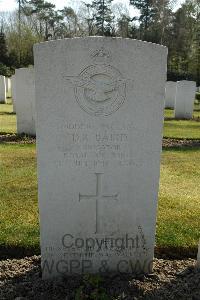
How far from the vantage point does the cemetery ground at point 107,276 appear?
350cm

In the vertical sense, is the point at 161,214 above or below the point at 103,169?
below

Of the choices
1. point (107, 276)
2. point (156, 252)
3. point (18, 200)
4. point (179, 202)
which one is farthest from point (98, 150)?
point (179, 202)

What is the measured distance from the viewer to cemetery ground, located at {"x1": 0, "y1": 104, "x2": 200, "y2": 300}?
3503mm

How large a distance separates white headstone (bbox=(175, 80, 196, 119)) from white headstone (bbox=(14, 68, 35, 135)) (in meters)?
7.58

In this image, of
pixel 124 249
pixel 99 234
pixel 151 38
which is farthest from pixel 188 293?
pixel 151 38

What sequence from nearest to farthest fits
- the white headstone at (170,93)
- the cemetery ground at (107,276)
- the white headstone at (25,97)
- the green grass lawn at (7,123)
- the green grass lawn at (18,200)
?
the cemetery ground at (107,276) → the green grass lawn at (18,200) → the white headstone at (25,97) → the green grass lawn at (7,123) → the white headstone at (170,93)

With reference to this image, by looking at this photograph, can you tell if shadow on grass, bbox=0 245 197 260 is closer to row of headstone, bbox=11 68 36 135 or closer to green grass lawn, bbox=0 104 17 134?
row of headstone, bbox=11 68 36 135

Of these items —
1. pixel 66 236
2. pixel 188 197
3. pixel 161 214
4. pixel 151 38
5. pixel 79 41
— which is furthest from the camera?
pixel 151 38

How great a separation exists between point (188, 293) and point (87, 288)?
2.95 ft

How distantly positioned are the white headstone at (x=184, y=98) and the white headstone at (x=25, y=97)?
7581 millimetres

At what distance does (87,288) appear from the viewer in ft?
11.6

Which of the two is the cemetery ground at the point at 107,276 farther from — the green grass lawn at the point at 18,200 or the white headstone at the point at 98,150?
the white headstone at the point at 98,150

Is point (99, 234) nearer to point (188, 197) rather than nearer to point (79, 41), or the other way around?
point (79, 41)

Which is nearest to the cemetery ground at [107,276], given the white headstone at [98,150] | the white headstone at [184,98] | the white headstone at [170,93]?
the white headstone at [98,150]
